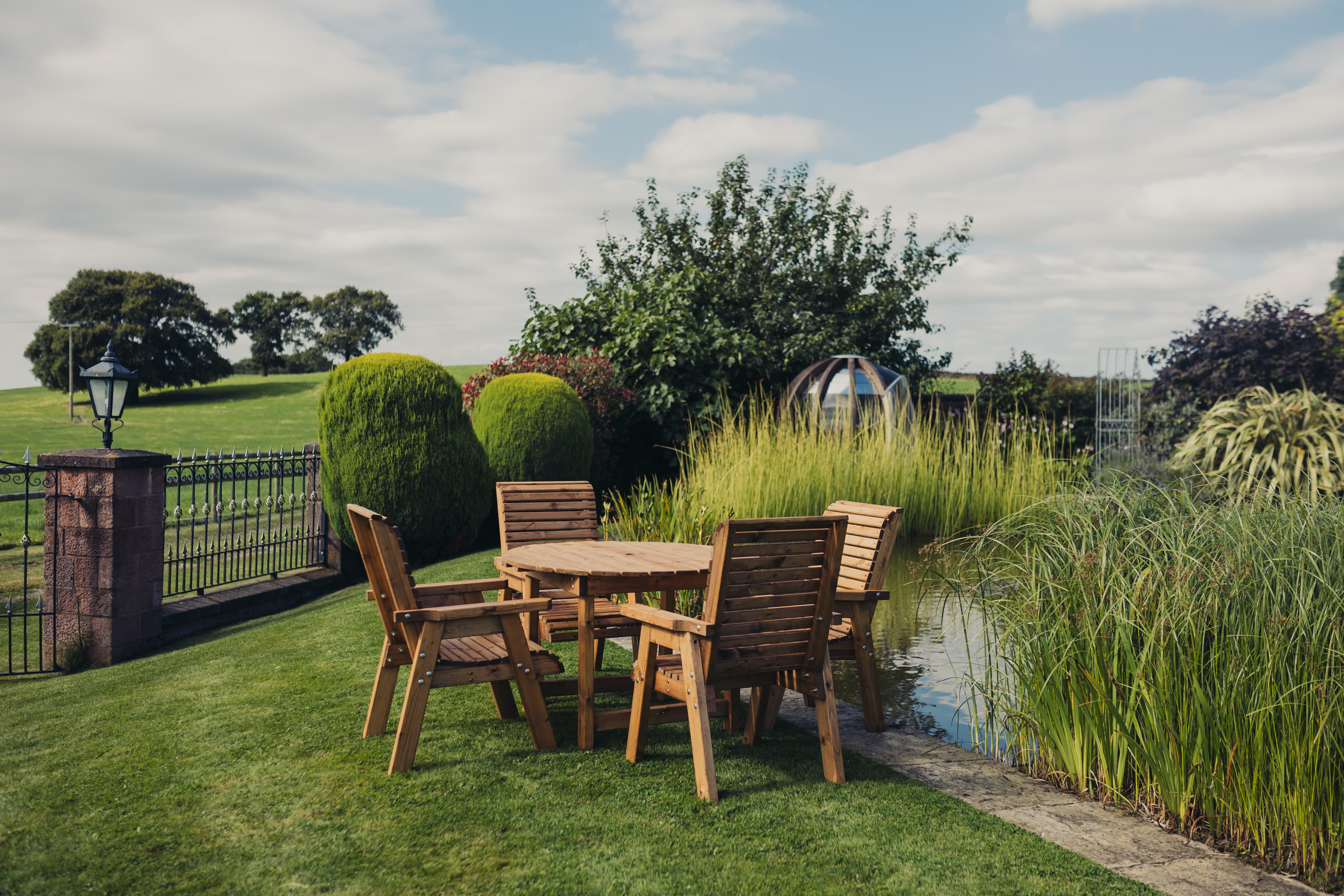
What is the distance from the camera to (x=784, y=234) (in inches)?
704

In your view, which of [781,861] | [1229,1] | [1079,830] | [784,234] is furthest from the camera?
[784,234]

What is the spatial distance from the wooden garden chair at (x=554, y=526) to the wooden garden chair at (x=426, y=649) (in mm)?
680

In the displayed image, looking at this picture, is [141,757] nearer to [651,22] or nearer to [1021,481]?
[651,22]

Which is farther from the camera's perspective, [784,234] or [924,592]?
[784,234]

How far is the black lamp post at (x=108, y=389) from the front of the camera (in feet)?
21.6

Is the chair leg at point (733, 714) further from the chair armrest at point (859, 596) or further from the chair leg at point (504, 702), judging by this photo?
the chair leg at point (504, 702)

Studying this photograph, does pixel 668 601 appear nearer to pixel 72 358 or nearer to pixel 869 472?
pixel 869 472

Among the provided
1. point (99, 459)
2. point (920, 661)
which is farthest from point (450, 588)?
point (99, 459)

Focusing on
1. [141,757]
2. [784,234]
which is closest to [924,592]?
[141,757]

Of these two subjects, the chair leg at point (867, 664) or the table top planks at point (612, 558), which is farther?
the chair leg at point (867, 664)

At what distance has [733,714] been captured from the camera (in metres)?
3.94

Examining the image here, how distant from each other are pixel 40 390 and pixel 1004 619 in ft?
186

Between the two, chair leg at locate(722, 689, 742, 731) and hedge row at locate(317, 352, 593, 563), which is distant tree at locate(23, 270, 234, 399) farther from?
chair leg at locate(722, 689, 742, 731)

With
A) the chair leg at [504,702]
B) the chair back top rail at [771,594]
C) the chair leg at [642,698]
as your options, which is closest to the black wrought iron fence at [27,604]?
the chair leg at [504,702]
